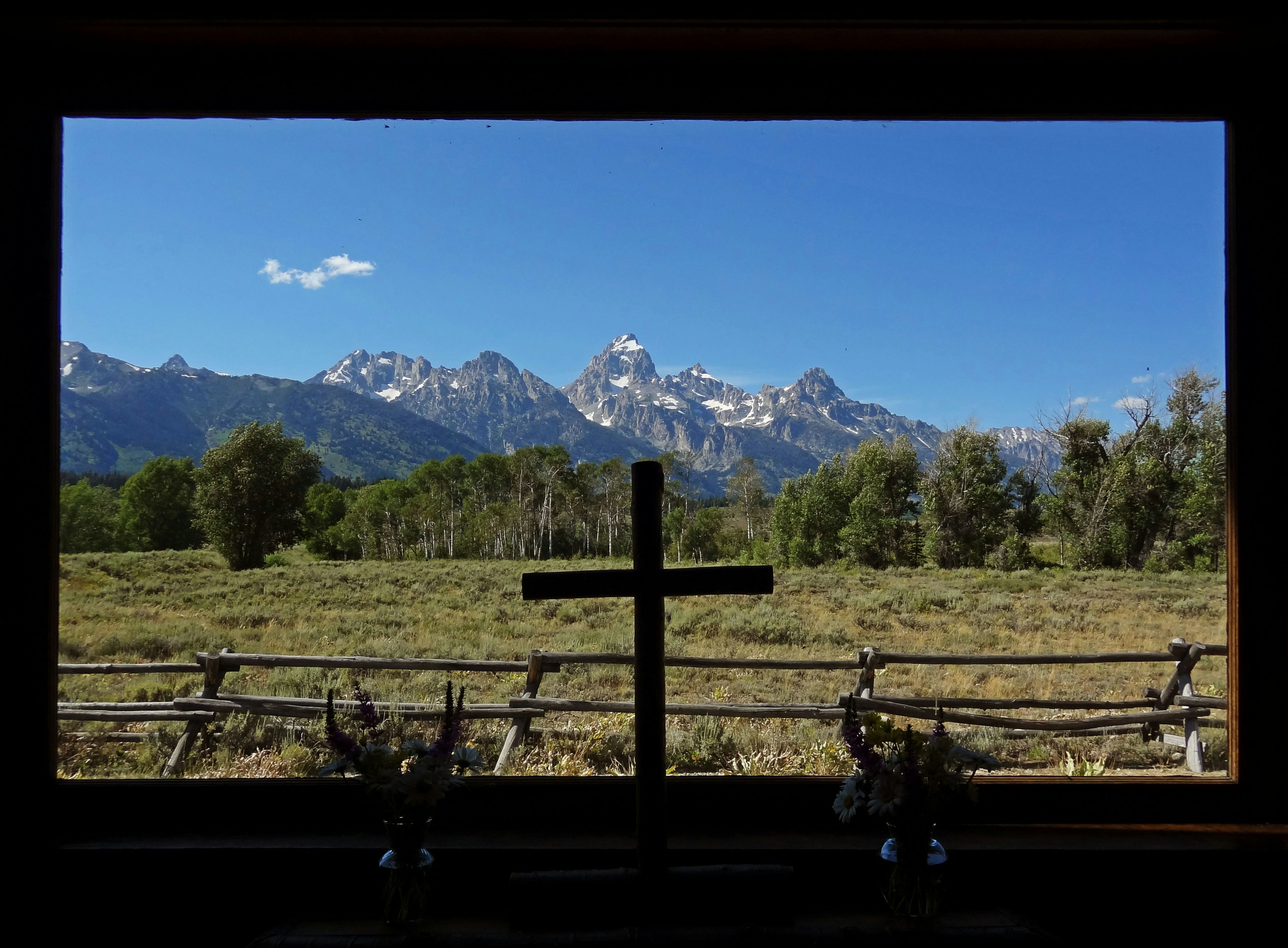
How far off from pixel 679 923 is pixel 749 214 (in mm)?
1876

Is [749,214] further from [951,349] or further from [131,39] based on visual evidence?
[131,39]

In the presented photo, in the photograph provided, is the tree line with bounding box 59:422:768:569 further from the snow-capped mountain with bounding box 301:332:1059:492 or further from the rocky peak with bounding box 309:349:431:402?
the rocky peak with bounding box 309:349:431:402

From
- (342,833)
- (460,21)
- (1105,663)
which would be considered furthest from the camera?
(1105,663)

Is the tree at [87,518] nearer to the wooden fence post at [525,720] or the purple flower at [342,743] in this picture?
the purple flower at [342,743]

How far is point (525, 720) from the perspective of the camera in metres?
2.21

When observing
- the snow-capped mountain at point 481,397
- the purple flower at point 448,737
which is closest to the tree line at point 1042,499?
the snow-capped mountain at point 481,397

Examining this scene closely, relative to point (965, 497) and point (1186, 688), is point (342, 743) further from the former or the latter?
point (1186, 688)

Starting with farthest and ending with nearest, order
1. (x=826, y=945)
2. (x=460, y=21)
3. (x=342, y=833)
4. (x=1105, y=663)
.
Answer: (x=1105, y=663)
(x=342, y=833)
(x=460, y=21)
(x=826, y=945)

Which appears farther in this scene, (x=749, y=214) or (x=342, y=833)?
(x=749, y=214)

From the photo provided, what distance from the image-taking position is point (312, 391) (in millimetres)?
2246

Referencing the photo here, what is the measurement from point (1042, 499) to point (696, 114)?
1.51 meters

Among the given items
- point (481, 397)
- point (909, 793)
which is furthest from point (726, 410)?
point (909, 793)

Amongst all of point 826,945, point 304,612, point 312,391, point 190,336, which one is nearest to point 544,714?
point 304,612

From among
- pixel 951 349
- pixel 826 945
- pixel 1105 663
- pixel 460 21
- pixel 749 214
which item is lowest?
pixel 826 945
